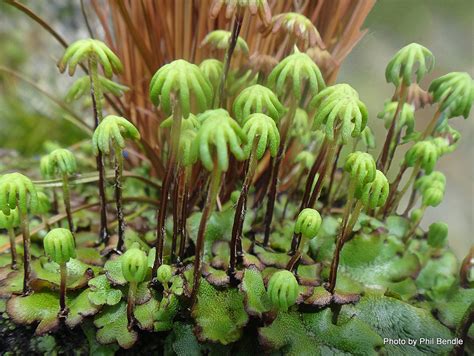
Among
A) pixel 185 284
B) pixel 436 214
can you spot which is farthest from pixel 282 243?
pixel 436 214

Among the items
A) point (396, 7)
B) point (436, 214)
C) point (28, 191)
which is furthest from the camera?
point (436, 214)

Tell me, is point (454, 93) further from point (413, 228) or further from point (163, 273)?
point (163, 273)

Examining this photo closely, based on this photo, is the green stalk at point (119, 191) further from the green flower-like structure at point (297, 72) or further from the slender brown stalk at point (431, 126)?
the slender brown stalk at point (431, 126)

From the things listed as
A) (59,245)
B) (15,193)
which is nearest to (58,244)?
(59,245)

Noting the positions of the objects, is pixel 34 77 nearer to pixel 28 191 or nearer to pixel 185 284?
pixel 28 191

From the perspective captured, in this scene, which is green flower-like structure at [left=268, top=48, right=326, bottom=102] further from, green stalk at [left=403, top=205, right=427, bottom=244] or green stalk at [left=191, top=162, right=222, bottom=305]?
green stalk at [left=403, top=205, right=427, bottom=244]

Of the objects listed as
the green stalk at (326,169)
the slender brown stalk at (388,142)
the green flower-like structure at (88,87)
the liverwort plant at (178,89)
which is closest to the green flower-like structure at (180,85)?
the liverwort plant at (178,89)
